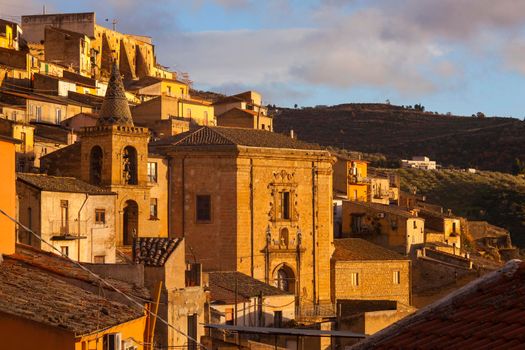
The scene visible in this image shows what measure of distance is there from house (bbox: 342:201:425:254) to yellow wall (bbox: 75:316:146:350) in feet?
146

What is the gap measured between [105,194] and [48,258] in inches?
802

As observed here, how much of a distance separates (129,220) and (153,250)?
23.2 metres

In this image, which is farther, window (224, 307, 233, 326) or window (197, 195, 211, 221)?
window (197, 195, 211, 221)

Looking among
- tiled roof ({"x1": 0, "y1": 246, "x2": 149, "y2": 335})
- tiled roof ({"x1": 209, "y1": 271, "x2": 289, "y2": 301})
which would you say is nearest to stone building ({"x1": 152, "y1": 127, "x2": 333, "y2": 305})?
tiled roof ({"x1": 209, "y1": 271, "x2": 289, "y2": 301})

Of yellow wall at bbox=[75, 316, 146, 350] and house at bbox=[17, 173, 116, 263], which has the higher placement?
house at bbox=[17, 173, 116, 263]

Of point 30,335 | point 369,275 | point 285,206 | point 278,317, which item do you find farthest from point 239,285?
point 30,335

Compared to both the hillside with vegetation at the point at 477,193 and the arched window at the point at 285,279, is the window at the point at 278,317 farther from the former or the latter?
the hillside with vegetation at the point at 477,193

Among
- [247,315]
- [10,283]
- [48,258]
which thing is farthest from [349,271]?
[10,283]

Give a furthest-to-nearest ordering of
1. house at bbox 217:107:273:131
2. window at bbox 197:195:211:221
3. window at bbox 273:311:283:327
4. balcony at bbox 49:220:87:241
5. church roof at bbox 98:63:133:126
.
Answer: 1. house at bbox 217:107:273:131
2. window at bbox 197:195:211:221
3. church roof at bbox 98:63:133:126
4. window at bbox 273:311:283:327
5. balcony at bbox 49:220:87:241

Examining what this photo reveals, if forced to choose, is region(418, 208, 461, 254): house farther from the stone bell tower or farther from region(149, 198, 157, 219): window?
the stone bell tower

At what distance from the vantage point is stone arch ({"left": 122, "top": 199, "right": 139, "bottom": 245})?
50062mm

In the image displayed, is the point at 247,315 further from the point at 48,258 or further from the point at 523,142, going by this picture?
the point at 523,142

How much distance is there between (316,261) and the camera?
56.7m

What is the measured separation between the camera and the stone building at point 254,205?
177 ft
